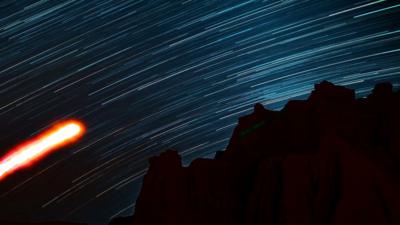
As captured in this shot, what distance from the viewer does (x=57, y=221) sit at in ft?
113

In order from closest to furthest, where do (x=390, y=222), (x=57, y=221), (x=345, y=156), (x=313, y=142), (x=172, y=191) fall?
1. (x=390, y=222)
2. (x=345, y=156)
3. (x=313, y=142)
4. (x=172, y=191)
5. (x=57, y=221)

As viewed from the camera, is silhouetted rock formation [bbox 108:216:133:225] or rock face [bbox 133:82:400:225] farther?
silhouetted rock formation [bbox 108:216:133:225]

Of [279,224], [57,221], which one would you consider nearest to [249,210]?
[279,224]

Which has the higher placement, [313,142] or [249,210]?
[313,142]

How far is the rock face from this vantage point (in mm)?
19734

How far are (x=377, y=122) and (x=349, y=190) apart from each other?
5077mm

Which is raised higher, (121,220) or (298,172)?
(298,172)

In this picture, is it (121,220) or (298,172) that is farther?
(121,220)

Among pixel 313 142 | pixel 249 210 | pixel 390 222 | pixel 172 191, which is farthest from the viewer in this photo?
pixel 172 191

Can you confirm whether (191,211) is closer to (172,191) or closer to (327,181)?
(172,191)

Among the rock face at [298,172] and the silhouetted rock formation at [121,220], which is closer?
the rock face at [298,172]

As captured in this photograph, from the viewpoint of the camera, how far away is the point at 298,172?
2109 centimetres

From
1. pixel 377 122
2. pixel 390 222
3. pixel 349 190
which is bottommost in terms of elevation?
pixel 390 222

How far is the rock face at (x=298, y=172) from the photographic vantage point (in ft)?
64.7
